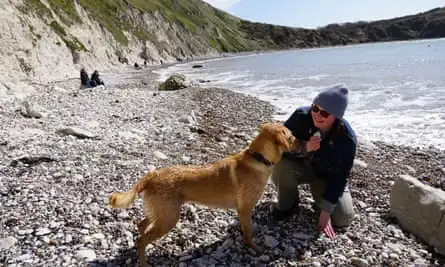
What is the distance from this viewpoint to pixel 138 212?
653 cm

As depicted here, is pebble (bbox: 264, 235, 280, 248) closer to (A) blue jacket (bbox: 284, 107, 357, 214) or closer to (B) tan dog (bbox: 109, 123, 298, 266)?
(B) tan dog (bbox: 109, 123, 298, 266)

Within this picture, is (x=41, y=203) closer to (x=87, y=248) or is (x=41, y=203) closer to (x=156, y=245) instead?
(x=87, y=248)

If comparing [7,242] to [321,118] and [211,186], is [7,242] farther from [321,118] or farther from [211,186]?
[321,118]

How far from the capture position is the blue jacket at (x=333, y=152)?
19.5ft

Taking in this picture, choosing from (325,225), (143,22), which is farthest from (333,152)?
(143,22)

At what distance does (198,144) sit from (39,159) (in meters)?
4.52

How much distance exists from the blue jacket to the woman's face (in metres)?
0.17

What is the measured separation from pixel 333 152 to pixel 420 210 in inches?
72.3

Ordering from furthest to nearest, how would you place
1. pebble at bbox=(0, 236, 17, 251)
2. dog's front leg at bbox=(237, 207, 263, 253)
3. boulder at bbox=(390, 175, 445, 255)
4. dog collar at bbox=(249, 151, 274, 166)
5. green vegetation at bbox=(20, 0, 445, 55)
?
1. green vegetation at bbox=(20, 0, 445, 55)
2. boulder at bbox=(390, 175, 445, 255)
3. dog's front leg at bbox=(237, 207, 263, 253)
4. dog collar at bbox=(249, 151, 274, 166)
5. pebble at bbox=(0, 236, 17, 251)

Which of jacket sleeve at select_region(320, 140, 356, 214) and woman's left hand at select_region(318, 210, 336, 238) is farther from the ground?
jacket sleeve at select_region(320, 140, 356, 214)

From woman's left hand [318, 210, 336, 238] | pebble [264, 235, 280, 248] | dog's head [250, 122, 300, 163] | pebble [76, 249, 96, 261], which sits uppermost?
dog's head [250, 122, 300, 163]

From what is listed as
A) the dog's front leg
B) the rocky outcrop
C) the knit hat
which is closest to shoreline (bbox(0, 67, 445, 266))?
the dog's front leg

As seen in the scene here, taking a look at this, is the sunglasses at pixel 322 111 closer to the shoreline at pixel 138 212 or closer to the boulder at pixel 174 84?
the shoreline at pixel 138 212

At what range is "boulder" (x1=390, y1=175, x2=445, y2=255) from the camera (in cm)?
616
